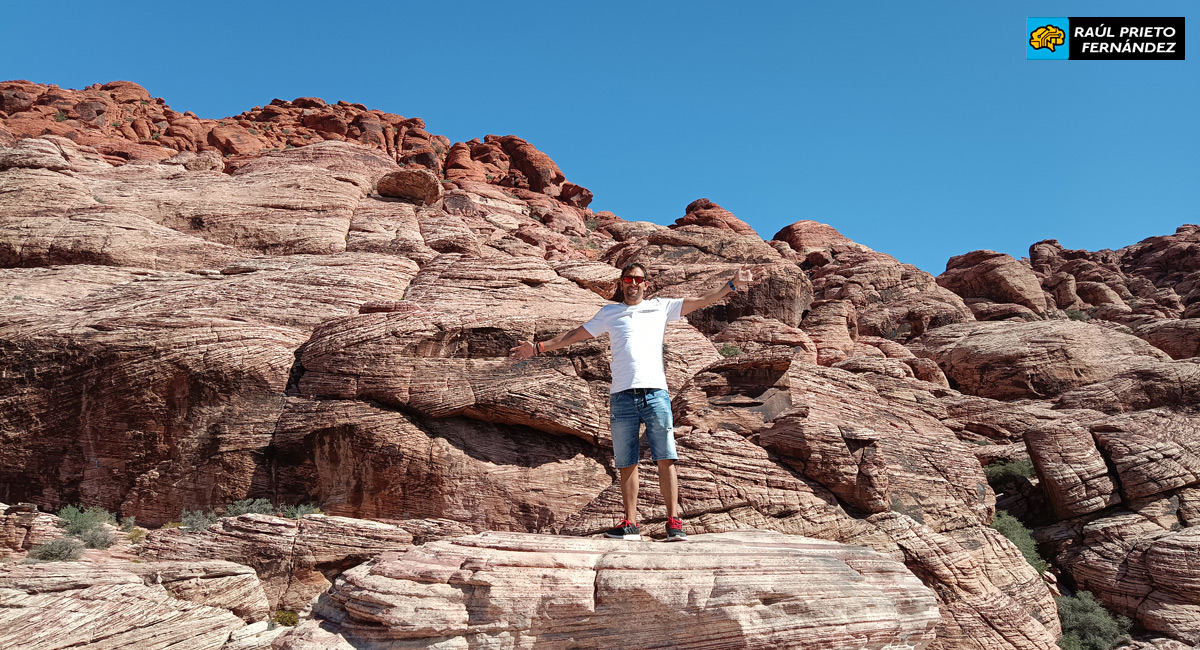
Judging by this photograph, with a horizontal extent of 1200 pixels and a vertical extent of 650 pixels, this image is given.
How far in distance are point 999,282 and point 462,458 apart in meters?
51.5

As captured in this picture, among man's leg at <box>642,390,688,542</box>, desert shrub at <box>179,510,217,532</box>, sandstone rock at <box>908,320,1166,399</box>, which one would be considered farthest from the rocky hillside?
sandstone rock at <box>908,320,1166,399</box>

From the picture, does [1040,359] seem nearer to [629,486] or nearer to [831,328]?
[831,328]

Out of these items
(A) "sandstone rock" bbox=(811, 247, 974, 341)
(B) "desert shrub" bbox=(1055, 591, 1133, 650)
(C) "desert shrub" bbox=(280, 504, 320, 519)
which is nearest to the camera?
(B) "desert shrub" bbox=(1055, 591, 1133, 650)

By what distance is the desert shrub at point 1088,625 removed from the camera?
13.9m

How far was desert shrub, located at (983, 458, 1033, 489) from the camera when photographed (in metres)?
20.3

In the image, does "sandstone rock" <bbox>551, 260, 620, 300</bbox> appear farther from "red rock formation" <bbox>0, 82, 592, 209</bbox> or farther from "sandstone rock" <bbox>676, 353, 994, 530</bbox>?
"red rock formation" <bbox>0, 82, 592, 209</bbox>

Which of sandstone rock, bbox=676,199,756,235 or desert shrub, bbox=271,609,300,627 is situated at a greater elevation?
sandstone rock, bbox=676,199,756,235

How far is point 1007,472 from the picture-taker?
2047 centimetres

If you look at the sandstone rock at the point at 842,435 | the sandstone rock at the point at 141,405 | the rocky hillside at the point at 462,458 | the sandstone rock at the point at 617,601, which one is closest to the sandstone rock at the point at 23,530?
the rocky hillside at the point at 462,458

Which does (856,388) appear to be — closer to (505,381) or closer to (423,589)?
(505,381)

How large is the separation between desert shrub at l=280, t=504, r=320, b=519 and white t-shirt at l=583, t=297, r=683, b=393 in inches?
327

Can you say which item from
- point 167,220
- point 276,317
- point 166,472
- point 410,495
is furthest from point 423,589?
point 167,220

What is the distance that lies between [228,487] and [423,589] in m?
9.57

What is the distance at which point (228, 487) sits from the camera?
1524 centimetres
